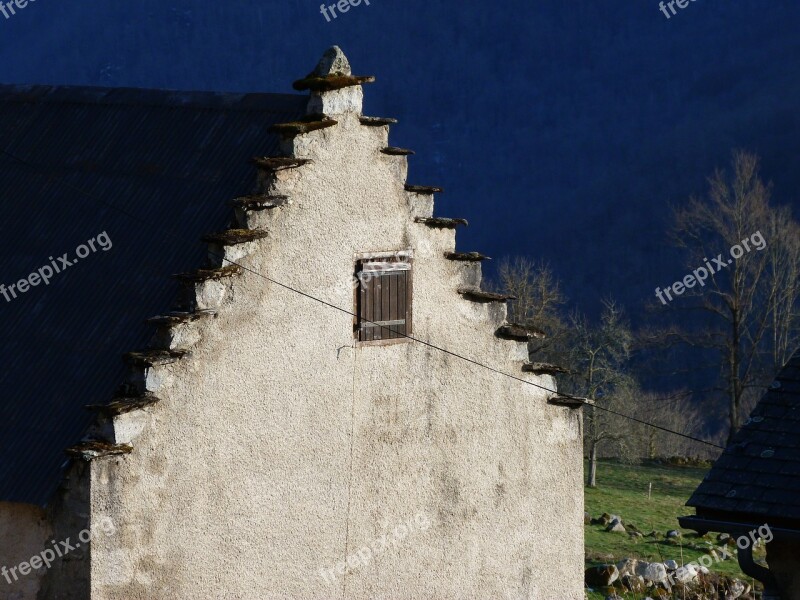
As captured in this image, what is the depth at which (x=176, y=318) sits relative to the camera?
15.8 meters

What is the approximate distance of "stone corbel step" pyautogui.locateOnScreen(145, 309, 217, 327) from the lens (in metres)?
15.8

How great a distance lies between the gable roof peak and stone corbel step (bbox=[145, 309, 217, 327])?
357 cm

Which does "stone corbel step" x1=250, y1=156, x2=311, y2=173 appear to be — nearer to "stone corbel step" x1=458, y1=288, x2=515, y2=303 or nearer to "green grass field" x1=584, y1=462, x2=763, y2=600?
"stone corbel step" x1=458, y1=288, x2=515, y2=303

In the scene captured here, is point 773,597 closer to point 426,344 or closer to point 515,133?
point 426,344

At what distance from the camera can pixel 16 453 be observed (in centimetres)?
1628

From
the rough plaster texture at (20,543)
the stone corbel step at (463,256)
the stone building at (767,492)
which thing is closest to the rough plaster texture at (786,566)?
the stone building at (767,492)

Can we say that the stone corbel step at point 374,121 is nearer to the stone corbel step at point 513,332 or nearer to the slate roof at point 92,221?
the slate roof at point 92,221

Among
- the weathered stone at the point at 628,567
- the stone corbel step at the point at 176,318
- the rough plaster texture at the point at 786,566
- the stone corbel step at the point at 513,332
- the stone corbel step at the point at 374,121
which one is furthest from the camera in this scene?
the weathered stone at the point at 628,567

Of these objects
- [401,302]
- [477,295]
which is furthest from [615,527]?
[401,302]

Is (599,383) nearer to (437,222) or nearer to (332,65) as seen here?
(437,222)

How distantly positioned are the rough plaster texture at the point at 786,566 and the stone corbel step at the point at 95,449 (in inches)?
263

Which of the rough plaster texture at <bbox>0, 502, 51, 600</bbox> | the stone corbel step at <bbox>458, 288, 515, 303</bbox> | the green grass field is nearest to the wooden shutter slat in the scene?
the stone corbel step at <bbox>458, 288, 515, 303</bbox>

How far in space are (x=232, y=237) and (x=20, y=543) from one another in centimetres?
414

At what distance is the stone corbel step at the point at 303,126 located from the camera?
1719 cm
